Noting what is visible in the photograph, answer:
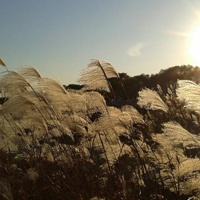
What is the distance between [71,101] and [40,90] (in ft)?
1.40

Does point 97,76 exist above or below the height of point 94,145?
above

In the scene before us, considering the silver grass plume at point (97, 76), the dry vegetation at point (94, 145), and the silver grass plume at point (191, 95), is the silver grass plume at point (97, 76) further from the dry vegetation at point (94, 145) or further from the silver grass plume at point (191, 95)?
the silver grass plume at point (191, 95)

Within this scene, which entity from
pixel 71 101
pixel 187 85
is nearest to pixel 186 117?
pixel 71 101

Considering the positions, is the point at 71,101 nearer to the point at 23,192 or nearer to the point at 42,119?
the point at 42,119

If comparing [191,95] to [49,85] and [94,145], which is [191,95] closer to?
[49,85]

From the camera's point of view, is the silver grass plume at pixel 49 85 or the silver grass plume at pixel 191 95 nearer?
the silver grass plume at pixel 191 95

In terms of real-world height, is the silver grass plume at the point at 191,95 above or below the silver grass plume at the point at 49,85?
below

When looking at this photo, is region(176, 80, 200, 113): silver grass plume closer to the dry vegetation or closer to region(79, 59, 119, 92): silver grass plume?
the dry vegetation

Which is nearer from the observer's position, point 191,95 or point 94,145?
point 191,95

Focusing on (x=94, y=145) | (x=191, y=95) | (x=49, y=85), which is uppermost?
(x=49, y=85)

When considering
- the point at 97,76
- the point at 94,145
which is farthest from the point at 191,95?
the point at 94,145

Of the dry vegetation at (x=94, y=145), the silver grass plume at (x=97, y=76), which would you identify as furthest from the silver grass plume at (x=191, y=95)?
the silver grass plume at (x=97, y=76)

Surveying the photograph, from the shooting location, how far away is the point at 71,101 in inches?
175

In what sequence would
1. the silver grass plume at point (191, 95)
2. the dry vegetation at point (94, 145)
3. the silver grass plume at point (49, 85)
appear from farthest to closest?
the silver grass plume at point (49, 85) → the dry vegetation at point (94, 145) → the silver grass plume at point (191, 95)
